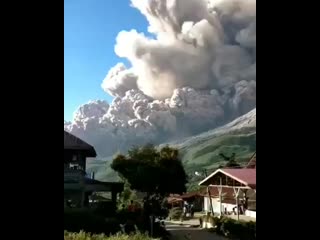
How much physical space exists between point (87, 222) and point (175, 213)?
703 millimetres

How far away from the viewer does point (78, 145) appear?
298 cm

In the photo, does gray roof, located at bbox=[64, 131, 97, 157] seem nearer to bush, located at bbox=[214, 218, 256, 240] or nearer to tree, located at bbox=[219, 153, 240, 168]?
tree, located at bbox=[219, 153, 240, 168]

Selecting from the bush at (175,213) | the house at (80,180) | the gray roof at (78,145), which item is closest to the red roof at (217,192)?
the bush at (175,213)

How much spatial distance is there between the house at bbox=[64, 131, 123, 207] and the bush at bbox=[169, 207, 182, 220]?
460 millimetres

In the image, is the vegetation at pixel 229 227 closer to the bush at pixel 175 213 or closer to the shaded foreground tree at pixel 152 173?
the bush at pixel 175 213

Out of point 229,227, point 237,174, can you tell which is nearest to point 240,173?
point 237,174

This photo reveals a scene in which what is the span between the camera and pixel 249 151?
297 centimetres

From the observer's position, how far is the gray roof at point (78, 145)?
2.81 meters

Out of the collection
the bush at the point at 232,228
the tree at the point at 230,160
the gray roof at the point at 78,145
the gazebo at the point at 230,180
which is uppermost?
the gray roof at the point at 78,145

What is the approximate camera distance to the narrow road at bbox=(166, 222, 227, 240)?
3.30m
